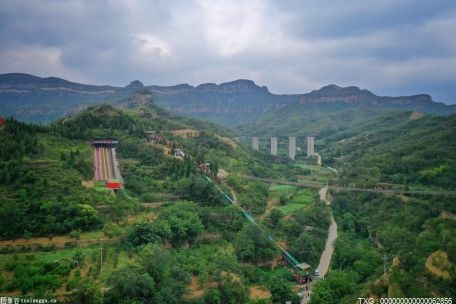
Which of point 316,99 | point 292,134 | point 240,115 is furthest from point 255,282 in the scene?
point 240,115

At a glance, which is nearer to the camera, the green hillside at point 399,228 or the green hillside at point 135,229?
the green hillside at point 399,228

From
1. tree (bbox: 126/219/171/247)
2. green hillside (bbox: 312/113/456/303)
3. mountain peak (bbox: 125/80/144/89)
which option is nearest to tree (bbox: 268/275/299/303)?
green hillside (bbox: 312/113/456/303)

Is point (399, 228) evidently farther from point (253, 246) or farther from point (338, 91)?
point (338, 91)

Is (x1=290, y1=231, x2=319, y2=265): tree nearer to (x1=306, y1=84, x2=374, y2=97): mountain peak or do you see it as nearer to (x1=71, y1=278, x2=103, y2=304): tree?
(x1=71, y1=278, x2=103, y2=304): tree

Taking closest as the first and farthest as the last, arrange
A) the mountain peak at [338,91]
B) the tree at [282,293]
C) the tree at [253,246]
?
the tree at [282,293] < the tree at [253,246] < the mountain peak at [338,91]

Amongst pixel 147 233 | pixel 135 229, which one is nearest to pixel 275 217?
pixel 147 233

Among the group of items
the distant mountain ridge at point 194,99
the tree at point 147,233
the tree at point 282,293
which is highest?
the distant mountain ridge at point 194,99

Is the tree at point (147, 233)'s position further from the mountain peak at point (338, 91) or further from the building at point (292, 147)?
the mountain peak at point (338, 91)

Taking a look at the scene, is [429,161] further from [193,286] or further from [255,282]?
[193,286]

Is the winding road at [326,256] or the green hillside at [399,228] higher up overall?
the green hillside at [399,228]

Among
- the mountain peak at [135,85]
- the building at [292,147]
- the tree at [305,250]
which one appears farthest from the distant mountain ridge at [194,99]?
the tree at [305,250]
